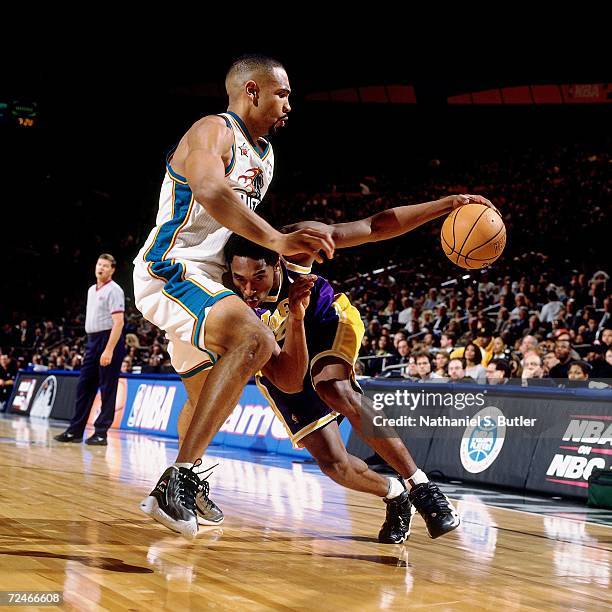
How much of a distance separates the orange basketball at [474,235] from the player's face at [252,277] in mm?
780

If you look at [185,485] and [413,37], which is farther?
[413,37]

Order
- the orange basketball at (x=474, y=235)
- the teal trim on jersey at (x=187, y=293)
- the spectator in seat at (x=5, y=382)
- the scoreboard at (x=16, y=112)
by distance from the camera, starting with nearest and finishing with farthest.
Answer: the teal trim on jersey at (x=187, y=293) → the orange basketball at (x=474, y=235) → the spectator in seat at (x=5, y=382) → the scoreboard at (x=16, y=112)

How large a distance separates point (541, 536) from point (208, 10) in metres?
16.0

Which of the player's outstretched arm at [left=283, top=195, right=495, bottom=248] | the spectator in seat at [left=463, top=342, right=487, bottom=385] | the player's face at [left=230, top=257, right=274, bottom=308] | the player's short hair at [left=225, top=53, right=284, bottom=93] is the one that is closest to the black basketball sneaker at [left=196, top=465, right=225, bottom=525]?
the player's face at [left=230, top=257, right=274, bottom=308]

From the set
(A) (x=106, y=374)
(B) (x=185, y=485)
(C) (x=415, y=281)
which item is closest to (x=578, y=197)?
(C) (x=415, y=281)

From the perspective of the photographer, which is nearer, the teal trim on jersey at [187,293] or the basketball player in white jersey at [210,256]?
the basketball player in white jersey at [210,256]

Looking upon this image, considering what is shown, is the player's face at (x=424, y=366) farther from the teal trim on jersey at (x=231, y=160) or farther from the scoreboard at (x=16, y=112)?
the scoreboard at (x=16, y=112)

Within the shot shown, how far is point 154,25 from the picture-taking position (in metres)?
18.0

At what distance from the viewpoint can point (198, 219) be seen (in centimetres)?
297

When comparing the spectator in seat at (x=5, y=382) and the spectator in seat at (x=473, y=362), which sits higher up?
the spectator in seat at (x=473, y=362)

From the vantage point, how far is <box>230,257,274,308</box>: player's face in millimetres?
3166

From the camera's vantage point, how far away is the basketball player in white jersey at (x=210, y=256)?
2533 mm

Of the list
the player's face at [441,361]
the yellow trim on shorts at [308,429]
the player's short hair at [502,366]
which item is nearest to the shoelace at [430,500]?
the yellow trim on shorts at [308,429]

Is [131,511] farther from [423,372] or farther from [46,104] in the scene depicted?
[46,104]
